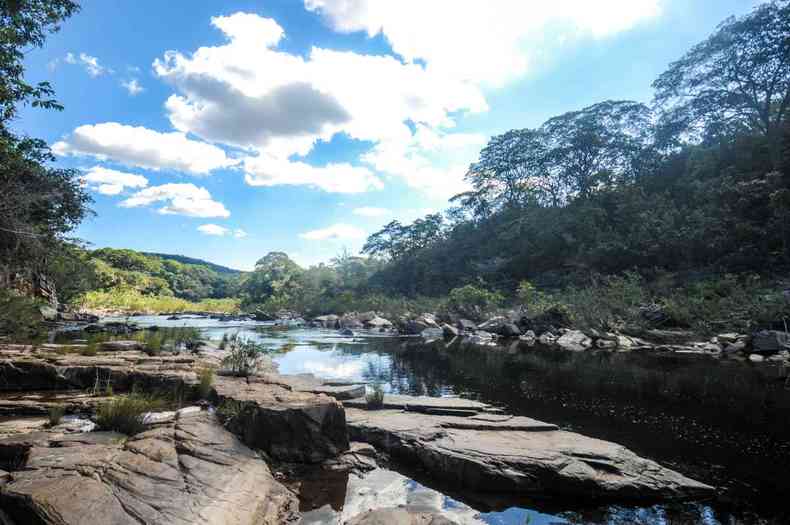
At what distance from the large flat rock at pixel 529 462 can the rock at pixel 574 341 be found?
40.4ft

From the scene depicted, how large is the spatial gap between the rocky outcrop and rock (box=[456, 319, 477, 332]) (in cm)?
2157

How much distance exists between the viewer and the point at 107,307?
150 ft

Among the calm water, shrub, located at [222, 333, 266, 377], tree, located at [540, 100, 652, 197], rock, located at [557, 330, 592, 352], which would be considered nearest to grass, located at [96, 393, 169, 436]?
the calm water

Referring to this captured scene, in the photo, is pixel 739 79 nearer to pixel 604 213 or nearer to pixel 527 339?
pixel 604 213

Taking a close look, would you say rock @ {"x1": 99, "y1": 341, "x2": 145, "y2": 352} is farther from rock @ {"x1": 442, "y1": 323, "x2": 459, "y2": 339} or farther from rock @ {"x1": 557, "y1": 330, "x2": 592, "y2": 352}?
rock @ {"x1": 442, "y1": 323, "x2": 459, "y2": 339}

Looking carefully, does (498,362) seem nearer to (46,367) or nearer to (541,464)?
(541,464)

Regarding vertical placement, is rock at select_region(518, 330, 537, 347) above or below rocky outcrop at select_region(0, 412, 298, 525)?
below

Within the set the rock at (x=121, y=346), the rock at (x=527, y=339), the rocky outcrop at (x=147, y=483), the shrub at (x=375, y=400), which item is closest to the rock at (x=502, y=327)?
the rock at (x=527, y=339)

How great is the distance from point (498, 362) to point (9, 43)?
1466 centimetres

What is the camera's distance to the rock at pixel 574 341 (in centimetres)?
1719

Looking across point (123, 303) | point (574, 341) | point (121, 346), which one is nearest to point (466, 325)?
point (574, 341)

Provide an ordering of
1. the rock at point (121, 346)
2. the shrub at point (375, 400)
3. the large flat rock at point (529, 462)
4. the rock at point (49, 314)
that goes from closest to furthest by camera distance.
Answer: the large flat rock at point (529, 462)
the shrub at point (375, 400)
the rock at point (121, 346)
the rock at point (49, 314)

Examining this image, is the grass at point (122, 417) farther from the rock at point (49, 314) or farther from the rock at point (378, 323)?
the rock at point (378, 323)

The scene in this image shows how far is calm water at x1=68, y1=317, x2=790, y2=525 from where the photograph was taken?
4164 mm
